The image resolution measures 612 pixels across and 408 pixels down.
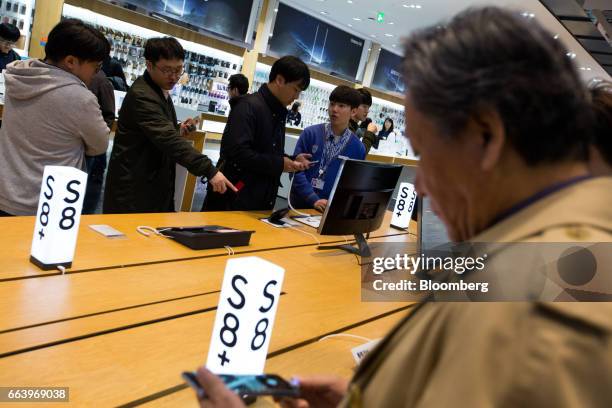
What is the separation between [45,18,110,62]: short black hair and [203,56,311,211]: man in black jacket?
952mm

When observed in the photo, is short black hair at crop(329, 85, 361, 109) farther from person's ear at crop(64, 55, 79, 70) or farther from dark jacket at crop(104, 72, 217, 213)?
person's ear at crop(64, 55, 79, 70)

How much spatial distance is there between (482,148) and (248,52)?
9178 mm

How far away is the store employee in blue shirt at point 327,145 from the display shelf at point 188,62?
460 centimetres

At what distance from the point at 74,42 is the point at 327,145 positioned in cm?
177

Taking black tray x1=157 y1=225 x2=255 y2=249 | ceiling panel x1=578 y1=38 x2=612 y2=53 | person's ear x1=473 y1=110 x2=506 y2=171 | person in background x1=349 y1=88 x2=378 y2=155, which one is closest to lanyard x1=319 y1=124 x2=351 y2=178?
person in background x1=349 y1=88 x2=378 y2=155

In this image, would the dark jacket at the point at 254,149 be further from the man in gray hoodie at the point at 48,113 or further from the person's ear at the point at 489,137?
the person's ear at the point at 489,137

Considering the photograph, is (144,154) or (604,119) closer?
(604,119)

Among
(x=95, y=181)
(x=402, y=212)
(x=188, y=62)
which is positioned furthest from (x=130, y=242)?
(x=188, y=62)

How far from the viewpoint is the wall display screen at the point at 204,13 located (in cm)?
726

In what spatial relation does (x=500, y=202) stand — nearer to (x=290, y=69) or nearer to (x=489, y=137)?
(x=489, y=137)

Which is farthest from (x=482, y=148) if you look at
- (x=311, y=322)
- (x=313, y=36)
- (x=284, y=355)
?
(x=313, y=36)

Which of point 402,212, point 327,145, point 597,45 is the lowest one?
point 402,212

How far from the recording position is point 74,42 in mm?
2275

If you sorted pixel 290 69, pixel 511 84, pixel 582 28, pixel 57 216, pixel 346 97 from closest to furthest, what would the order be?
pixel 511 84, pixel 57 216, pixel 290 69, pixel 346 97, pixel 582 28
